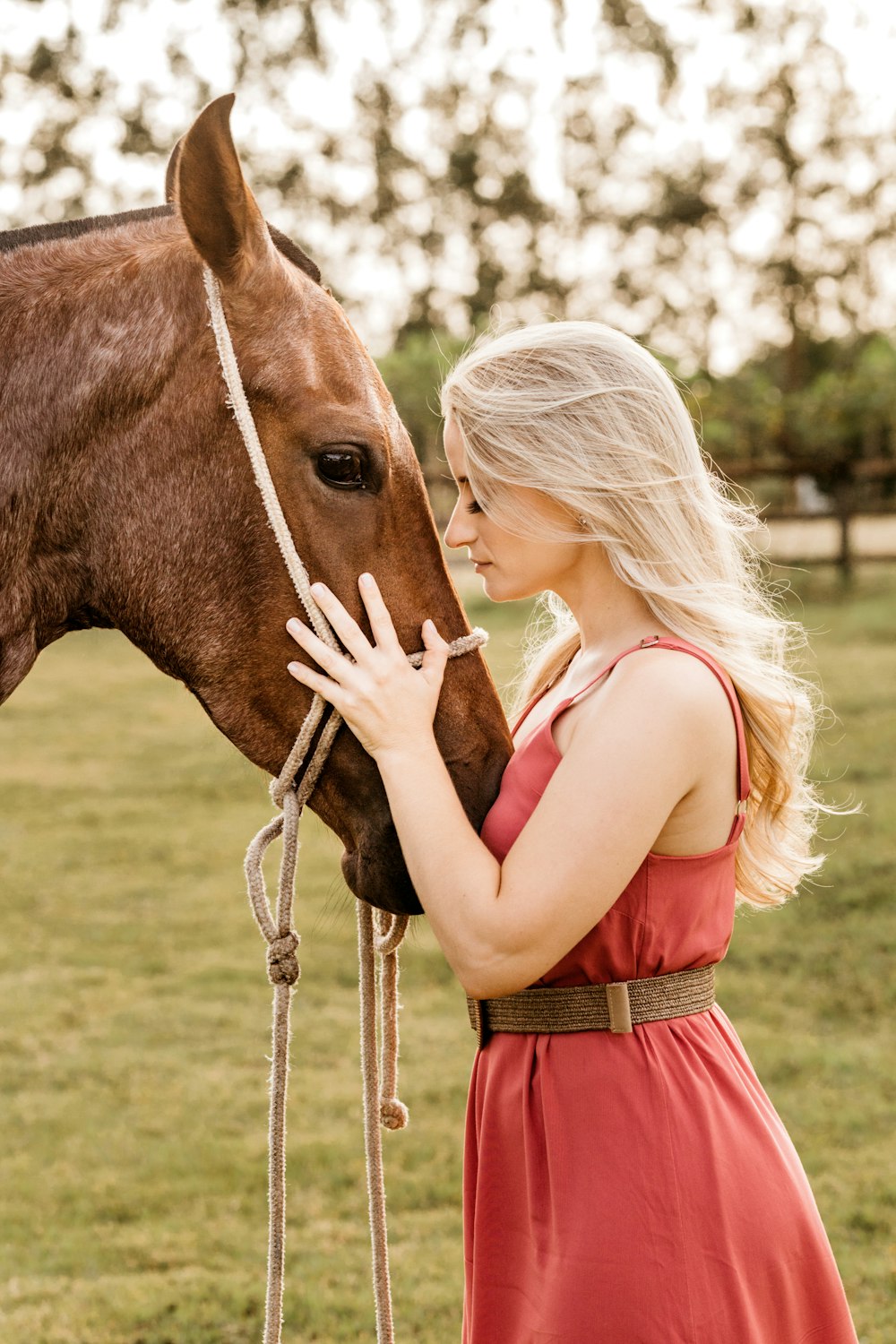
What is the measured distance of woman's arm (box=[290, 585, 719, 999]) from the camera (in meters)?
1.64

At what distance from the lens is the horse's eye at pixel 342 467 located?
5.94 feet

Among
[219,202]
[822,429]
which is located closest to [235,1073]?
[219,202]

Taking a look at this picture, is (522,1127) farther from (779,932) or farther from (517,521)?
(779,932)

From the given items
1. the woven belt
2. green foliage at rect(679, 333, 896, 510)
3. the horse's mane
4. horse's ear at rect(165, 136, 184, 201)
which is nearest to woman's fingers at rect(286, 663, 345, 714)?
the woven belt

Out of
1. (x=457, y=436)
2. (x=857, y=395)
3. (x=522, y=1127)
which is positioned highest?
(x=857, y=395)

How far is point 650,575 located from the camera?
1849 millimetres

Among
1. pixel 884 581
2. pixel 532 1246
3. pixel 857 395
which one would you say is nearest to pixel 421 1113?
pixel 532 1246

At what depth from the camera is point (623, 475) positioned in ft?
5.93

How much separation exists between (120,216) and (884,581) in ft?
52.1

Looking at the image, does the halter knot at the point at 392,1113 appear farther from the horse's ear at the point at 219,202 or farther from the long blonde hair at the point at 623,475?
the horse's ear at the point at 219,202

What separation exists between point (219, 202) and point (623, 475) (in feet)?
2.20

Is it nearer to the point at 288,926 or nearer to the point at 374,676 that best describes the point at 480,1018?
the point at 288,926

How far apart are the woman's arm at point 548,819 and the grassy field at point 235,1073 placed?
0.66 m

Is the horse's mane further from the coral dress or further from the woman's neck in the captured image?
the coral dress
